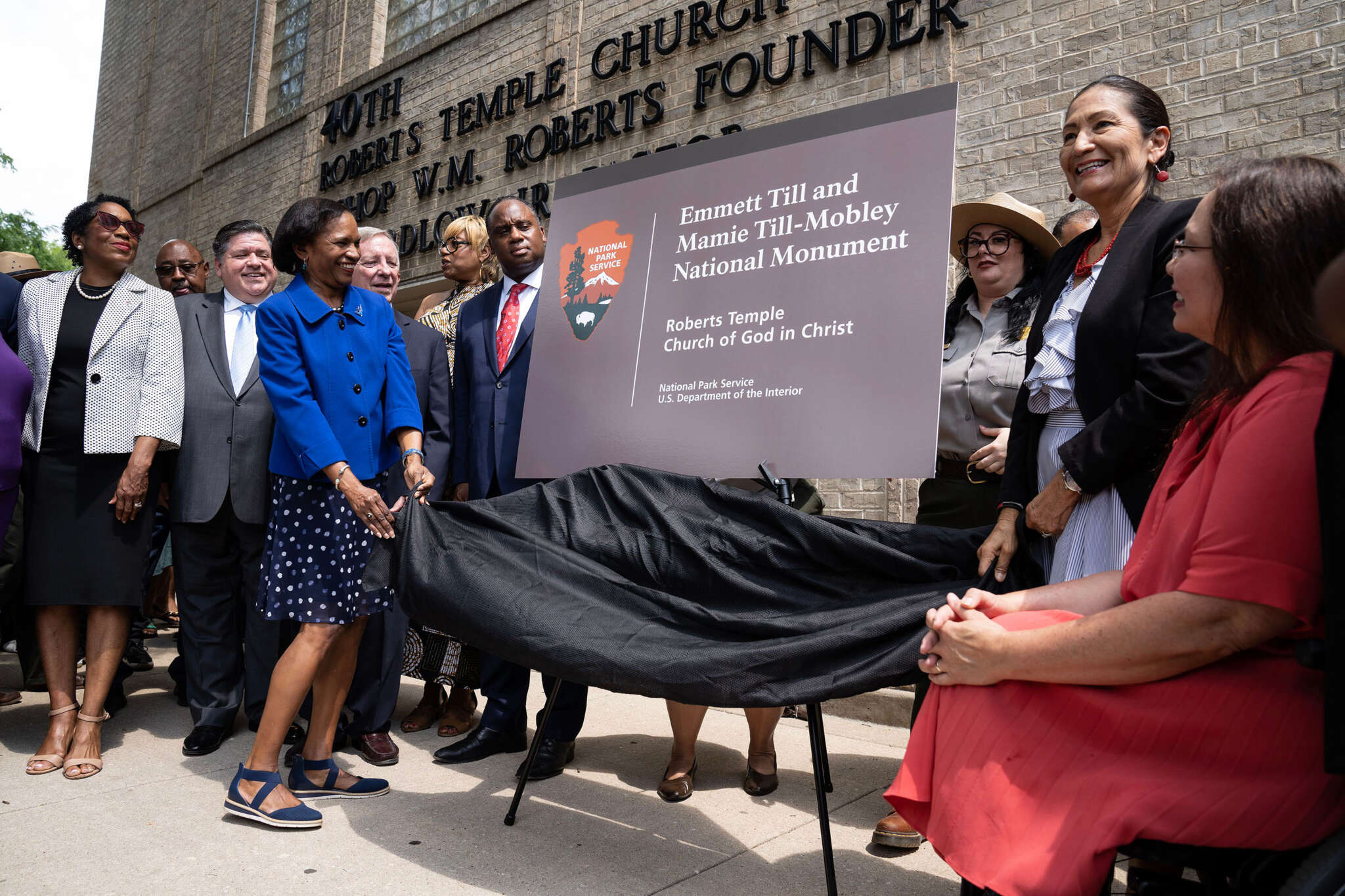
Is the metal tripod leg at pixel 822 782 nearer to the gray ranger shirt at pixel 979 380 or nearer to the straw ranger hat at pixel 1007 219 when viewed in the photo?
the gray ranger shirt at pixel 979 380

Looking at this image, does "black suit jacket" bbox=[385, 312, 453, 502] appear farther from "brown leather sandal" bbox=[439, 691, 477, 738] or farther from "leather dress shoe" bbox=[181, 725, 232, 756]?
"leather dress shoe" bbox=[181, 725, 232, 756]

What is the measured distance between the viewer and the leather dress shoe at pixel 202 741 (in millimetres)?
3354

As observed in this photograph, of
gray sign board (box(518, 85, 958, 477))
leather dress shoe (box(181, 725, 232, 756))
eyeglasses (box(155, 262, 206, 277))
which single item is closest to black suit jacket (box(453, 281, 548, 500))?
gray sign board (box(518, 85, 958, 477))

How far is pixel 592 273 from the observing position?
9.32 ft

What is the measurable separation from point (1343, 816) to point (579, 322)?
218cm

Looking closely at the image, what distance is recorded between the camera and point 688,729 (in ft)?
9.77

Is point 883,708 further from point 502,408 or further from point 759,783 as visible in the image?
point 502,408

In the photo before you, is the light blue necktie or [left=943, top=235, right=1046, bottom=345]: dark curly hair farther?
the light blue necktie

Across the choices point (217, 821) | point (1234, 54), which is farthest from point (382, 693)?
point (1234, 54)

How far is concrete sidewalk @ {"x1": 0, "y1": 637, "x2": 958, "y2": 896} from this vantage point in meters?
2.25

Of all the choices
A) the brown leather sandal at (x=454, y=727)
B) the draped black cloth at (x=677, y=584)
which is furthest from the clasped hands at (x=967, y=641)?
the brown leather sandal at (x=454, y=727)

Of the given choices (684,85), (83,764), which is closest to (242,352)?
(83,764)

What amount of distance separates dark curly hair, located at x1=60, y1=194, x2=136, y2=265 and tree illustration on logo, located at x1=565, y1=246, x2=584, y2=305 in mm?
1795

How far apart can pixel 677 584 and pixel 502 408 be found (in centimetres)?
133
